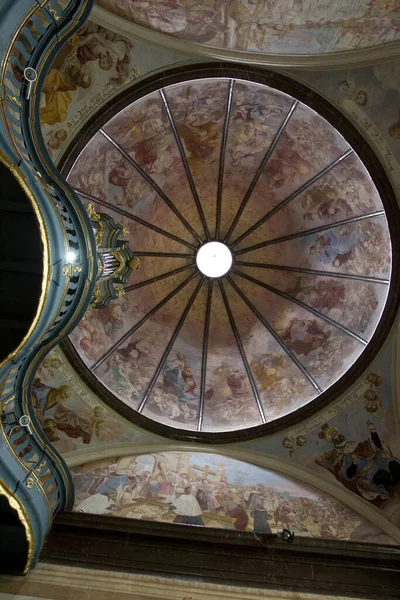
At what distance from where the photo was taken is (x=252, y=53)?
31.3 ft

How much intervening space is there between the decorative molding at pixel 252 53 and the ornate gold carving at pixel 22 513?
25.3ft

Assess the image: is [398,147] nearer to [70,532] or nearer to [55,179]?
[55,179]

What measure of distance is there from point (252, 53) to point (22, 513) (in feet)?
27.9

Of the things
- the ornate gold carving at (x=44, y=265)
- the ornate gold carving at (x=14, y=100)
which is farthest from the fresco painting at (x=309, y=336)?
the ornate gold carving at (x=14, y=100)

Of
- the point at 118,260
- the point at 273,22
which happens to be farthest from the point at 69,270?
the point at 273,22

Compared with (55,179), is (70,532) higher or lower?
lower

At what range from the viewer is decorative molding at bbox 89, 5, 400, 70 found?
905 centimetres

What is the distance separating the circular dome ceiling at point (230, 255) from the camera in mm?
10891

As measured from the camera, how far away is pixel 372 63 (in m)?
9.28

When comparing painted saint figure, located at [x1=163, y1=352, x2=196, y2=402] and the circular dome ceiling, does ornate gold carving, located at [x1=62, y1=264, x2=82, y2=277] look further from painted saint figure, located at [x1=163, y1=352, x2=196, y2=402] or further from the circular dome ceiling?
painted saint figure, located at [x1=163, y1=352, x2=196, y2=402]

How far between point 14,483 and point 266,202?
8894mm

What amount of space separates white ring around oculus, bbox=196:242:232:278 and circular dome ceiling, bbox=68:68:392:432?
3 centimetres

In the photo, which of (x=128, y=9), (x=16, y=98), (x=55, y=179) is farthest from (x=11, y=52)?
(x=128, y=9)

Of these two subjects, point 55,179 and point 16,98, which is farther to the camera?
point 55,179
